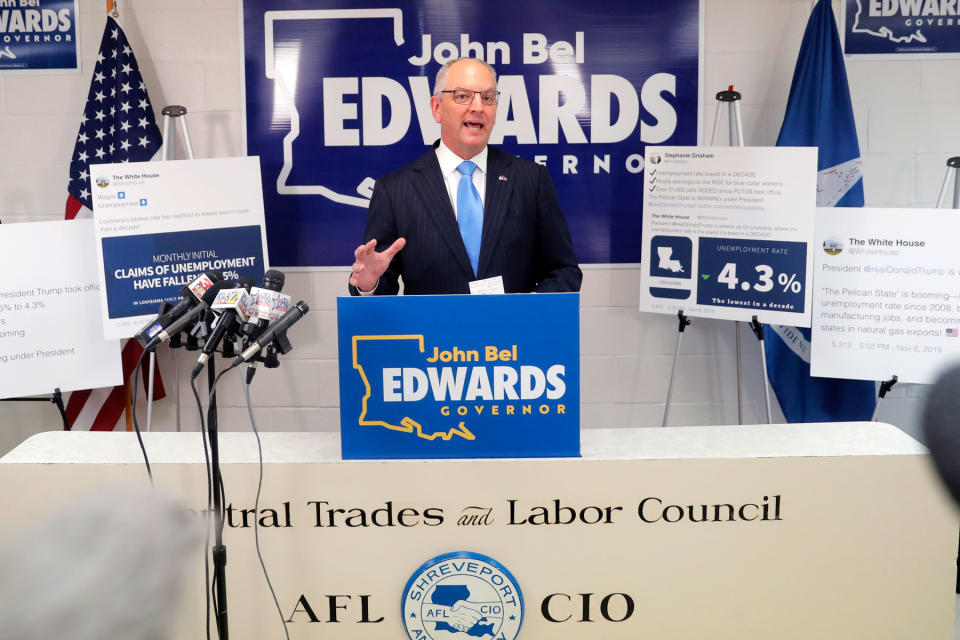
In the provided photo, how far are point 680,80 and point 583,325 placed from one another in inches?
44.5

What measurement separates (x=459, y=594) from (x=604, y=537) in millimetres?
335

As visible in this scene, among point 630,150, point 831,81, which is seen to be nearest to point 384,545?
point 630,150

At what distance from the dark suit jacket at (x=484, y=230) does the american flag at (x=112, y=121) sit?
1.40m

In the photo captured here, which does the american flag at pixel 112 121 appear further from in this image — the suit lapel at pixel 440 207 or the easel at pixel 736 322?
the easel at pixel 736 322

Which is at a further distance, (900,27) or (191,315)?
(900,27)

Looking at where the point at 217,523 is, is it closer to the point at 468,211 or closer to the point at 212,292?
the point at 212,292

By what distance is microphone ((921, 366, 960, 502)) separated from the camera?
46 centimetres

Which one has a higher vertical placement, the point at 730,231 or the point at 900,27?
the point at 900,27

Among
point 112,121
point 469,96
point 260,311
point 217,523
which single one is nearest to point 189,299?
point 260,311

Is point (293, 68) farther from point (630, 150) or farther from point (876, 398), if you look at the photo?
point (876, 398)

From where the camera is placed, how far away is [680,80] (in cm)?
Result: 377

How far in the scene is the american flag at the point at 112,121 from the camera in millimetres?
3602

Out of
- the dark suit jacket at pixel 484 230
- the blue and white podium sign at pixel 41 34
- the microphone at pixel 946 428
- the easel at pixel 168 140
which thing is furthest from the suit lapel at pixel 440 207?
the microphone at pixel 946 428

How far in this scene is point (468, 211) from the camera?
108 inches
